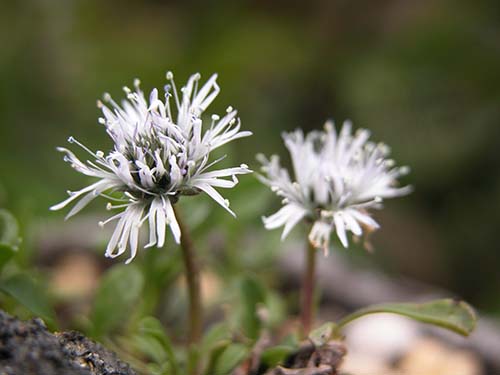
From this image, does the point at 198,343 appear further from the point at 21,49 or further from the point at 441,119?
the point at 21,49

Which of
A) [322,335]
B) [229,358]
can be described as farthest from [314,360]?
[229,358]

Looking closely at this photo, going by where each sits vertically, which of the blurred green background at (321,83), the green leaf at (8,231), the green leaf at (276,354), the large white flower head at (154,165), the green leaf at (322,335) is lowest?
the green leaf at (276,354)

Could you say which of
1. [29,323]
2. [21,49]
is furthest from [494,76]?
[29,323]

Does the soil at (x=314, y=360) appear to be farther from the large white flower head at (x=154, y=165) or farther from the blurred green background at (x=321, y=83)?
the blurred green background at (x=321, y=83)

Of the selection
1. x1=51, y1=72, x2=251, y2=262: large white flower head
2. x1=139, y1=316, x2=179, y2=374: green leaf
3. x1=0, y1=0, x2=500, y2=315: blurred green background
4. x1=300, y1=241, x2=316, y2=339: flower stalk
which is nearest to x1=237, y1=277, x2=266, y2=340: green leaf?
x1=300, y1=241, x2=316, y2=339: flower stalk

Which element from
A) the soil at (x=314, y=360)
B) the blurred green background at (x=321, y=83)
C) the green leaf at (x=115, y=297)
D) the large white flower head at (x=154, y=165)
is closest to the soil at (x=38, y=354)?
the large white flower head at (x=154, y=165)

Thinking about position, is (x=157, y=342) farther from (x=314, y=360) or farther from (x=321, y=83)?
(x=321, y=83)
